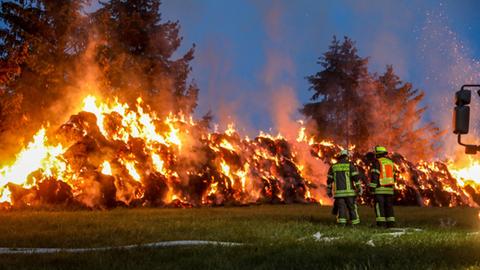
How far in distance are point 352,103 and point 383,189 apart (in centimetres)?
3929

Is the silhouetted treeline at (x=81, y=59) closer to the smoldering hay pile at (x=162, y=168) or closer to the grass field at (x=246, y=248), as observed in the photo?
the smoldering hay pile at (x=162, y=168)

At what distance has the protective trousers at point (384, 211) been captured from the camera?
14.0m

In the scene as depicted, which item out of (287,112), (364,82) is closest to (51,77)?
(287,112)

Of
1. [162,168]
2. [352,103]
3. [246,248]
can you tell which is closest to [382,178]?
[246,248]

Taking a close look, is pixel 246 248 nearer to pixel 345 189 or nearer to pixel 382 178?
→ pixel 345 189

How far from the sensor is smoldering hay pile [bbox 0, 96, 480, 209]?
22.6 metres

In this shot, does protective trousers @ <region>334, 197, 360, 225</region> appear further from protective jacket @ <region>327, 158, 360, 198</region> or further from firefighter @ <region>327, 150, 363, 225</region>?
protective jacket @ <region>327, 158, 360, 198</region>

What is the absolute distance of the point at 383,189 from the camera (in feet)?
46.6

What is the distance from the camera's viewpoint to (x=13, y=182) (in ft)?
72.5

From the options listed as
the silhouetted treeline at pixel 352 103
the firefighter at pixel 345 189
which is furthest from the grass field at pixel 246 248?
the silhouetted treeline at pixel 352 103

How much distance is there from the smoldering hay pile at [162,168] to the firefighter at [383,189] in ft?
41.2

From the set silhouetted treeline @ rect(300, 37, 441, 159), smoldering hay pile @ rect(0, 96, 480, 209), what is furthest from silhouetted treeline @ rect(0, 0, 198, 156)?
silhouetted treeline @ rect(300, 37, 441, 159)

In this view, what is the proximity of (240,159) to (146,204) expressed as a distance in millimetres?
7758

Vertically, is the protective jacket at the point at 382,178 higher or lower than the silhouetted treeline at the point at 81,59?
lower
